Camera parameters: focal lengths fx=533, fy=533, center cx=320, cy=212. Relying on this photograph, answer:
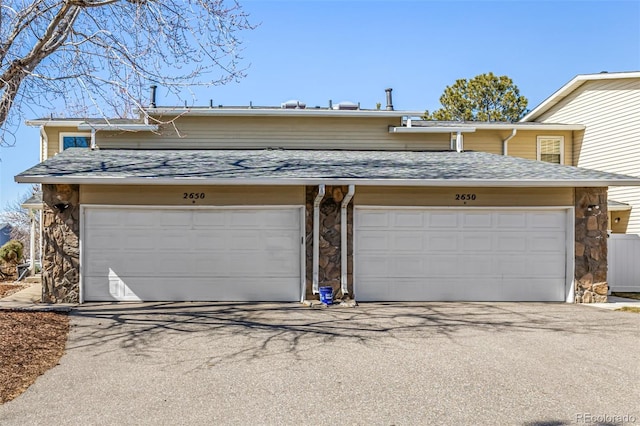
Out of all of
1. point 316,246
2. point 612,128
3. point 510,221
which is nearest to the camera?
point 316,246

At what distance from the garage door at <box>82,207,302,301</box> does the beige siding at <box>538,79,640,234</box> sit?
37.0 feet

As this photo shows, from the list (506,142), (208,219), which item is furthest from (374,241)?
(506,142)

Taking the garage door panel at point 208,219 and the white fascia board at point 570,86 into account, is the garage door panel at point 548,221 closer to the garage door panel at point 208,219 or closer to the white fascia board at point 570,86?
the garage door panel at point 208,219

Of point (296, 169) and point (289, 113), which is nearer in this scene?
point (296, 169)

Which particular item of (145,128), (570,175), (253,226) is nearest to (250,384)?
(253,226)

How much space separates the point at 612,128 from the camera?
56.1 feet

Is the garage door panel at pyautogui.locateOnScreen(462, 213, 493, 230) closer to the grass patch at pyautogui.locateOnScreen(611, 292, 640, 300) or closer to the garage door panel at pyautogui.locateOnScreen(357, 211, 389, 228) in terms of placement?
the garage door panel at pyautogui.locateOnScreen(357, 211, 389, 228)

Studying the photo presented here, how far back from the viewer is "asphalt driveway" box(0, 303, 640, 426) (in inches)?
186

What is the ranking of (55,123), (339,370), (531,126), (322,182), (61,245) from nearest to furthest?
(339,370) < (322,182) < (61,245) < (55,123) < (531,126)

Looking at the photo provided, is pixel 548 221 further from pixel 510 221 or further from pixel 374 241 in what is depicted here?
pixel 374 241

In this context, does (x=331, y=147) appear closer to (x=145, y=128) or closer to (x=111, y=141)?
(x=145, y=128)

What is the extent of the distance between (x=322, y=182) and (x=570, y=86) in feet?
39.7

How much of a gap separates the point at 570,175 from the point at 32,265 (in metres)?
15.2

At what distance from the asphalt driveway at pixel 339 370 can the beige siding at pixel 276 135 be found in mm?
5888
